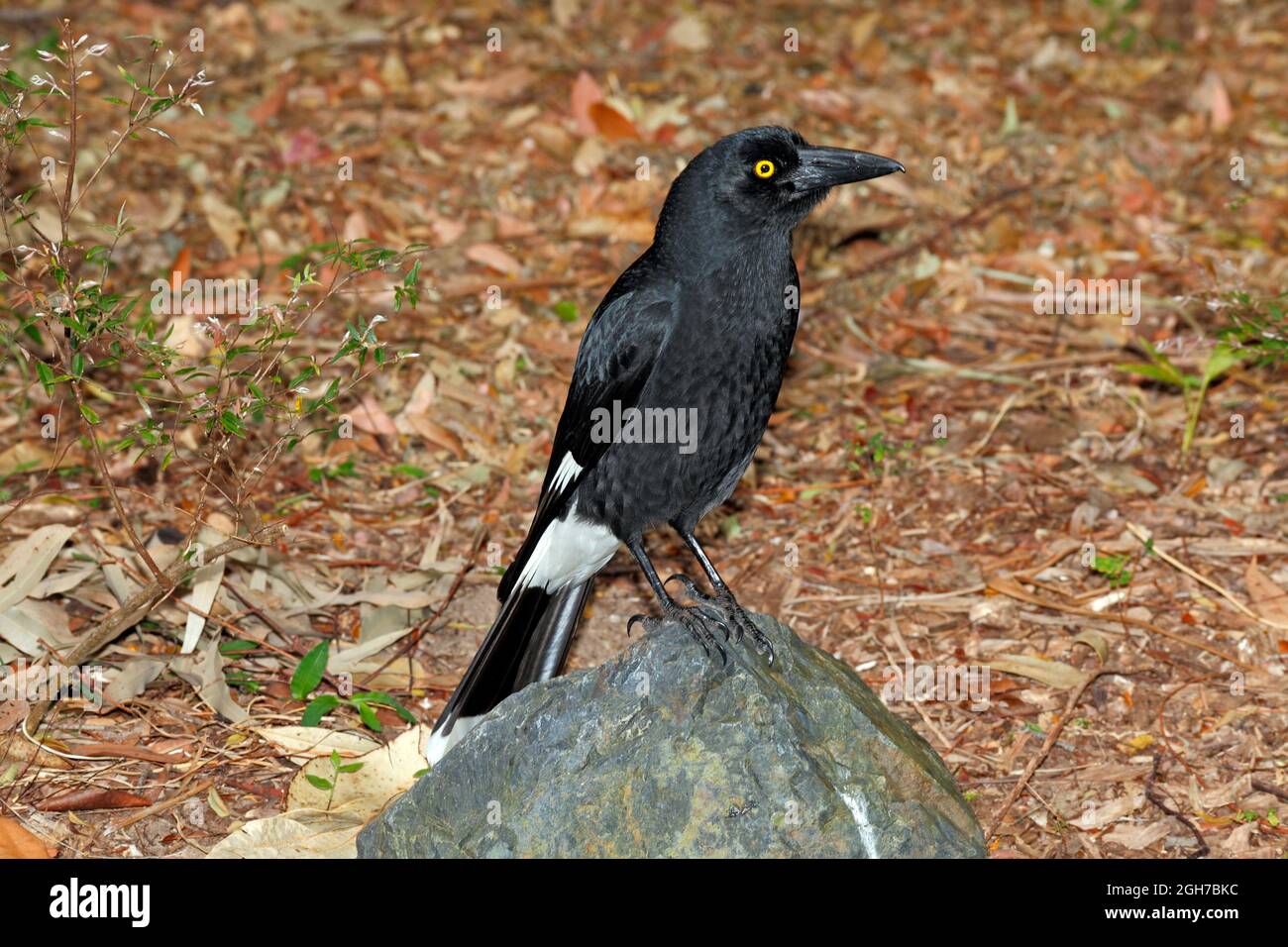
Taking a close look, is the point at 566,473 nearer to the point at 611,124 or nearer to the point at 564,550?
the point at 564,550

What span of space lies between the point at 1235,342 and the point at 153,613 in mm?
3082

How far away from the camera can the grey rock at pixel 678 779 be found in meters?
2.91

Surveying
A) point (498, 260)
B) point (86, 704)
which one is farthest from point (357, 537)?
point (498, 260)

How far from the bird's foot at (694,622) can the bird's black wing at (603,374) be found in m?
0.40

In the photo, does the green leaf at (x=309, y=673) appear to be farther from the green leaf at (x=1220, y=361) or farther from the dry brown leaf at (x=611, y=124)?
the dry brown leaf at (x=611, y=124)

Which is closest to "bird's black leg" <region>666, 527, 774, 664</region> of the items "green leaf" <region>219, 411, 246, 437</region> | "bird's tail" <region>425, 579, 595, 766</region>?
"bird's tail" <region>425, 579, 595, 766</region>

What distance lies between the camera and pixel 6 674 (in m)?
3.56

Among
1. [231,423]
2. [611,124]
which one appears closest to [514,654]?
[231,423]

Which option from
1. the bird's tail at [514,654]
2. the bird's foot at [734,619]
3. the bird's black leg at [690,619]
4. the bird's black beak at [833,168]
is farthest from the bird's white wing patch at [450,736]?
the bird's black beak at [833,168]

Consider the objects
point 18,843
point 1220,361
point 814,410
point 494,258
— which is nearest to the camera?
point 18,843

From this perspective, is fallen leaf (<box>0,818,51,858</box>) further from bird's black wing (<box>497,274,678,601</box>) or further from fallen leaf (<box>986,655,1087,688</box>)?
fallen leaf (<box>986,655,1087,688</box>)

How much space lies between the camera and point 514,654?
3.59 m

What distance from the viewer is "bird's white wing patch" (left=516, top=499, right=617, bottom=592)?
11.8ft

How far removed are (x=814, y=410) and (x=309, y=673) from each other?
6.80 feet
